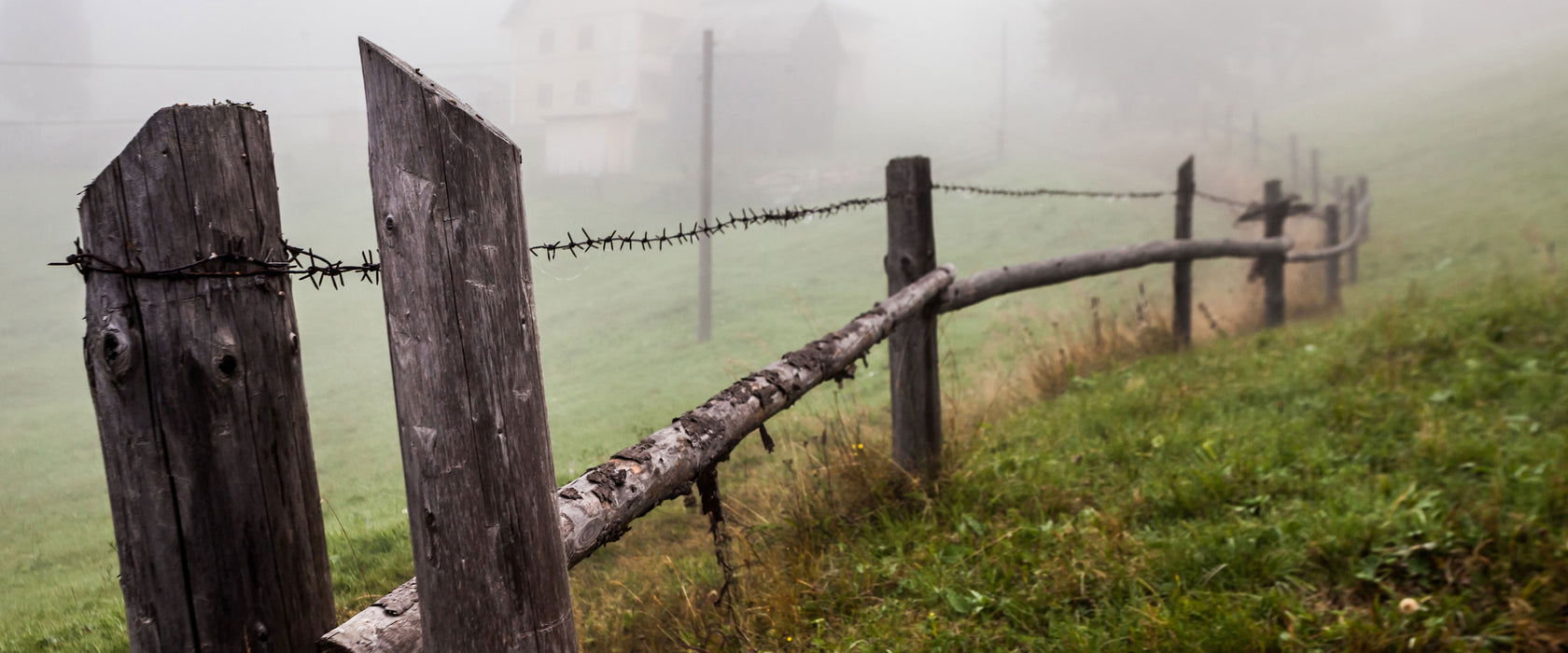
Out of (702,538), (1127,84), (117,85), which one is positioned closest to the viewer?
(702,538)

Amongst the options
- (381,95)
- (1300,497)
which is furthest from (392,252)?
(1300,497)

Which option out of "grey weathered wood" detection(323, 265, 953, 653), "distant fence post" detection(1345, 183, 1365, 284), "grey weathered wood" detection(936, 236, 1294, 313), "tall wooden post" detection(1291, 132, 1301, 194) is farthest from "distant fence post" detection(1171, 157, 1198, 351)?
"tall wooden post" detection(1291, 132, 1301, 194)

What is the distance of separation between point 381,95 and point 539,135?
36527 millimetres

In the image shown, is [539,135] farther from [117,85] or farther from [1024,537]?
[1024,537]

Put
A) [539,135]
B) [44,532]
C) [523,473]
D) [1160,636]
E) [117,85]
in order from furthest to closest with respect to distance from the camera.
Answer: [539,135] → [117,85] → [44,532] → [1160,636] → [523,473]

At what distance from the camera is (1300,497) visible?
3180 millimetres

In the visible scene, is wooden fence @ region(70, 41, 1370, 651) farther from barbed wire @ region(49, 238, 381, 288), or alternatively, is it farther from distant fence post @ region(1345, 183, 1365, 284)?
distant fence post @ region(1345, 183, 1365, 284)

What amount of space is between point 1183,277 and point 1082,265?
2.22 metres

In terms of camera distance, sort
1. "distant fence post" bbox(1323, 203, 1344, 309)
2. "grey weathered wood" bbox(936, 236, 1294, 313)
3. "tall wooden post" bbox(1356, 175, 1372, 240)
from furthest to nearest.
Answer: "tall wooden post" bbox(1356, 175, 1372, 240)
"distant fence post" bbox(1323, 203, 1344, 309)
"grey weathered wood" bbox(936, 236, 1294, 313)

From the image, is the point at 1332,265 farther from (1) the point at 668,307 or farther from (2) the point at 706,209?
(1) the point at 668,307

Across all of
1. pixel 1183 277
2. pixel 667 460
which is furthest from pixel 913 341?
pixel 1183 277

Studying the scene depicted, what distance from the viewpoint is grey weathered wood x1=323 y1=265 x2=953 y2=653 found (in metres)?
1.31

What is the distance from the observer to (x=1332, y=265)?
10.5 m

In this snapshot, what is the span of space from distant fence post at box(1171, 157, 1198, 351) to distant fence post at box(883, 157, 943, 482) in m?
3.99
